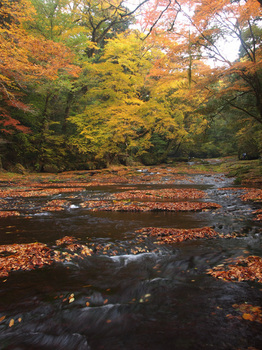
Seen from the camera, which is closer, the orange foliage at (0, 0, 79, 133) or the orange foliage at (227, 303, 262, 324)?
the orange foliage at (227, 303, 262, 324)

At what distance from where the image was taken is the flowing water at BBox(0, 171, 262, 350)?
1980 millimetres

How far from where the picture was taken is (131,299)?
2582 millimetres

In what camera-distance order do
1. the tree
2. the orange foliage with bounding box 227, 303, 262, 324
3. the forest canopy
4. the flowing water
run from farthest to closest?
the tree → the forest canopy → the orange foliage with bounding box 227, 303, 262, 324 → the flowing water

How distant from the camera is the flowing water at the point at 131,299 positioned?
198cm

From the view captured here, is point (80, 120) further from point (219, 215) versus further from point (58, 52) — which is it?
point (219, 215)

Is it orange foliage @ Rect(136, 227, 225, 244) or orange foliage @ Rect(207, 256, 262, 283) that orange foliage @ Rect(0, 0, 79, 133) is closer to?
orange foliage @ Rect(136, 227, 225, 244)

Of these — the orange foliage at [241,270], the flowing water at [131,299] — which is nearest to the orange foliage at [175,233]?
the flowing water at [131,299]

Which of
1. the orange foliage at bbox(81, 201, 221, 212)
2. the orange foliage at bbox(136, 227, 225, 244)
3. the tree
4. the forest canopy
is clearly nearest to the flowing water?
the orange foliage at bbox(136, 227, 225, 244)

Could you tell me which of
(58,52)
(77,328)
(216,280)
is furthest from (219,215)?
(58,52)

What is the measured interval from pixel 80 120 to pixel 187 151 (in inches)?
788

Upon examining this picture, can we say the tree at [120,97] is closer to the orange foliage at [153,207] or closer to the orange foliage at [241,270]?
the orange foliage at [153,207]

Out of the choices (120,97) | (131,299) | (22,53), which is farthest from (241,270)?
(120,97)

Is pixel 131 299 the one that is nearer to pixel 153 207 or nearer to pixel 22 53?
pixel 153 207

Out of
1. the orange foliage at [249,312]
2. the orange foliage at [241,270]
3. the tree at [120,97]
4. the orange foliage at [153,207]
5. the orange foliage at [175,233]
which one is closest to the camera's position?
the orange foliage at [249,312]
